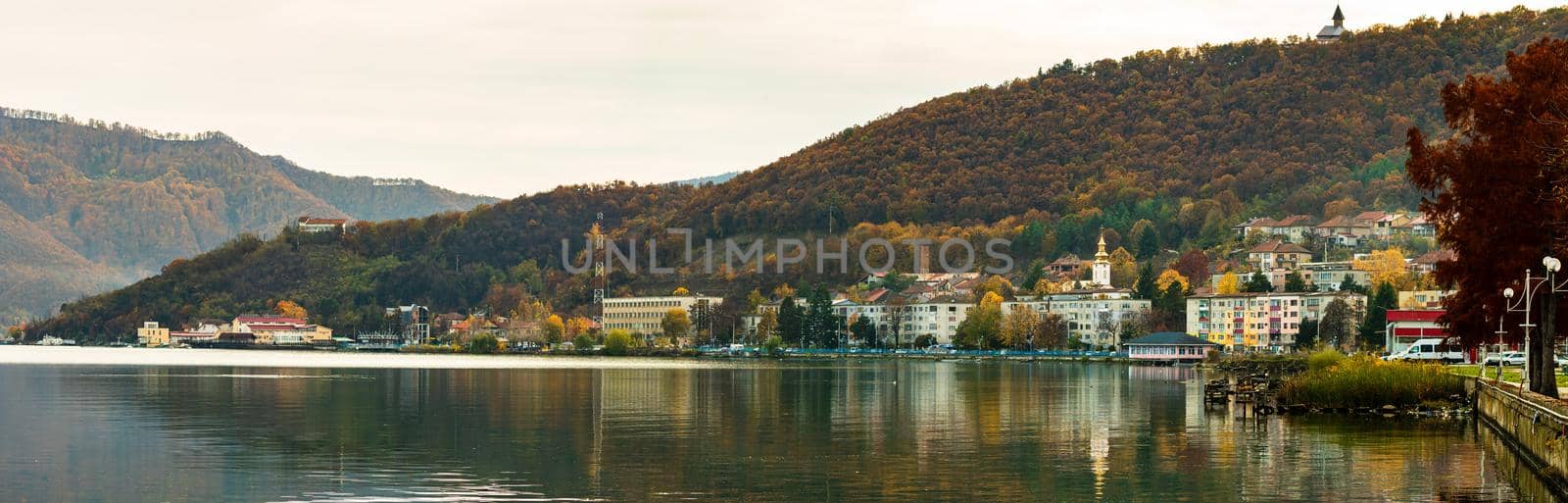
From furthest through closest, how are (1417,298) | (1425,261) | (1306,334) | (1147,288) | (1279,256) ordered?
(1279,256) < (1147,288) < (1425,261) < (1417,298) < (1306,334)

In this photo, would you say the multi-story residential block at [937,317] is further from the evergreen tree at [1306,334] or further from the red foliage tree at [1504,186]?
the red foliage tree at [1504,186]

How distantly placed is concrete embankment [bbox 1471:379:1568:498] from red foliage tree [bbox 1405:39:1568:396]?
159cm

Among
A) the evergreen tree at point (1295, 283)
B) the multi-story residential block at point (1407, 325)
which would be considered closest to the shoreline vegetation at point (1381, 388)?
the multi-story residential block at point (1407, 325)

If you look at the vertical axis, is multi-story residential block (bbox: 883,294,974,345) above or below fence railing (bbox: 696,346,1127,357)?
above

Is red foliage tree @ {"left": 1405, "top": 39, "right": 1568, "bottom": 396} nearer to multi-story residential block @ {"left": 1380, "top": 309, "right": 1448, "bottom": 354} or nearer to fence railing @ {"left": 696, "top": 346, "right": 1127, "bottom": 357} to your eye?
multi-story residential block @ {"left": 1380, "top": 309, "right": 1448, "bottom": 354}

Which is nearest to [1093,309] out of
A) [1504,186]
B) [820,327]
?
[820,327]

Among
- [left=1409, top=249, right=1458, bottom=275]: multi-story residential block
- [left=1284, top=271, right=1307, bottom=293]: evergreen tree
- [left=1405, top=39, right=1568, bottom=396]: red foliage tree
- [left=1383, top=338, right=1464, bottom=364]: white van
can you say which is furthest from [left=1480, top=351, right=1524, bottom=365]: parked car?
[left=1284, top=271, right=1307, bottom=293]: evergreen tree

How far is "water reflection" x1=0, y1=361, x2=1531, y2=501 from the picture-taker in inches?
1310

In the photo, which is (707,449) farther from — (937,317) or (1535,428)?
(937,317)

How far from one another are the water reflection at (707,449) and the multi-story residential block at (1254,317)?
87.4 m

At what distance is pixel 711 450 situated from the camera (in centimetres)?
4169

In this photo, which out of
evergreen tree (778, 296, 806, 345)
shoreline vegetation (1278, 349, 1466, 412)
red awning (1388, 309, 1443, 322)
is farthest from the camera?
evergreen tree (778, 296, 806, 345)

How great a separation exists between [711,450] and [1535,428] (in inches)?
669

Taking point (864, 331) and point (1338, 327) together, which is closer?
point (1338, 327)
